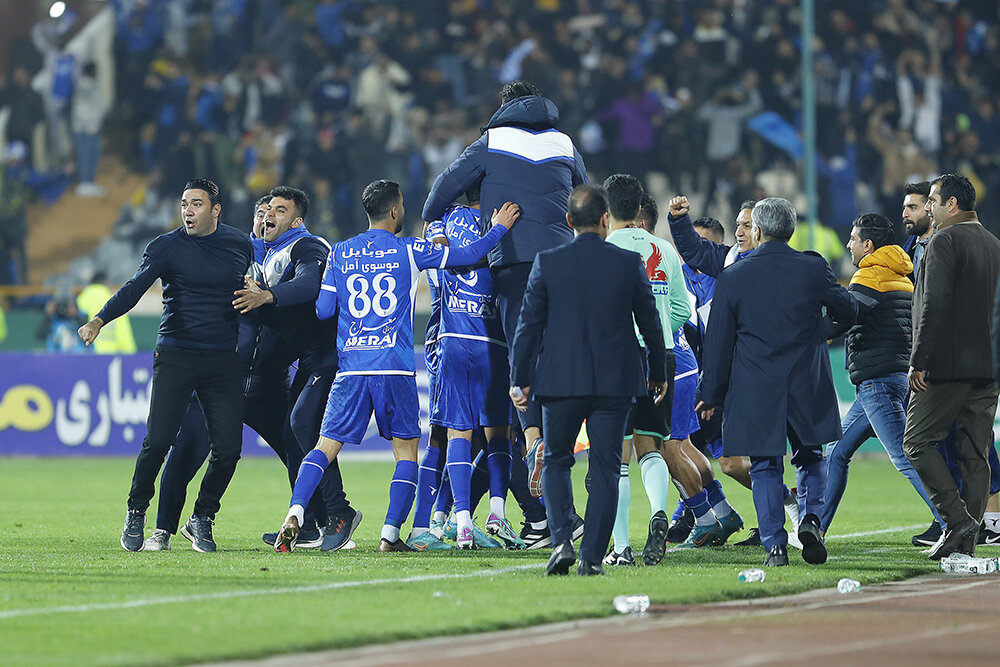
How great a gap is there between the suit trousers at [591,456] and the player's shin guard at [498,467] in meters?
2.13

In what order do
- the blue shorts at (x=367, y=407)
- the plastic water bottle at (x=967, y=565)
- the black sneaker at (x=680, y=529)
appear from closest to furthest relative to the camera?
the plastic water bottle at (x=967, y=565) → the blue shorts at (x=367, y=407) → the black sneaker at (x=680, y=529)

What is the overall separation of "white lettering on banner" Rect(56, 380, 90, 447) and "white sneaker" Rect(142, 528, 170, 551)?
10.4 meters

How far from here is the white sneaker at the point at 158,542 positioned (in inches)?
388

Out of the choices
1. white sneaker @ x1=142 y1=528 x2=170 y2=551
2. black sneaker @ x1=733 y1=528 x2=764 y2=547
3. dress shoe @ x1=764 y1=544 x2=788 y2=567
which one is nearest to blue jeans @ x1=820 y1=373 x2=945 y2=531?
black sneaker @ x1=733 y1=528 x2=764 y2=547

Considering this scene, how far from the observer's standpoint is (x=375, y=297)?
9586mm

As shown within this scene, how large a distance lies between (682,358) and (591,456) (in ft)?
7.38

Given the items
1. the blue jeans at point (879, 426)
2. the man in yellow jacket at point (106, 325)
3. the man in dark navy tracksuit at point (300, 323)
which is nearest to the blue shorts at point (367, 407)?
the man in dark navy tracksuit at point (300, 323)

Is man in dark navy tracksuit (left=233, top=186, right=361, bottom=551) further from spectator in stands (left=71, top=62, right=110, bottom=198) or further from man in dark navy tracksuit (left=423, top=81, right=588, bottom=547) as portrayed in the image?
spectator in stands (left=71, top=62, right=110, bottom=198)

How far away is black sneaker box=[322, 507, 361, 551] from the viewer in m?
9.75

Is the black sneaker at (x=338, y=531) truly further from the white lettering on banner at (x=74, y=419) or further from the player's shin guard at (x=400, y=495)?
the white lettering on banner at (x=74, y=419)

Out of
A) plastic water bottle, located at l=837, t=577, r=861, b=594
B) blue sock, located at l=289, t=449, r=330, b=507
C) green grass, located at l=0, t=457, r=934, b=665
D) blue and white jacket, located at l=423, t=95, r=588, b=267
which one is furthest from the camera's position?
blue and white jacket, located at l=423, t=95, r=588, b=267

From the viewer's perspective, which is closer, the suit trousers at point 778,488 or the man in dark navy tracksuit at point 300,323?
the suit trousers at point 778,488

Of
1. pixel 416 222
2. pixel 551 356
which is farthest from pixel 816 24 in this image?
pixel 551 356

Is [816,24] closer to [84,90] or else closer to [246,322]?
[84,90]
